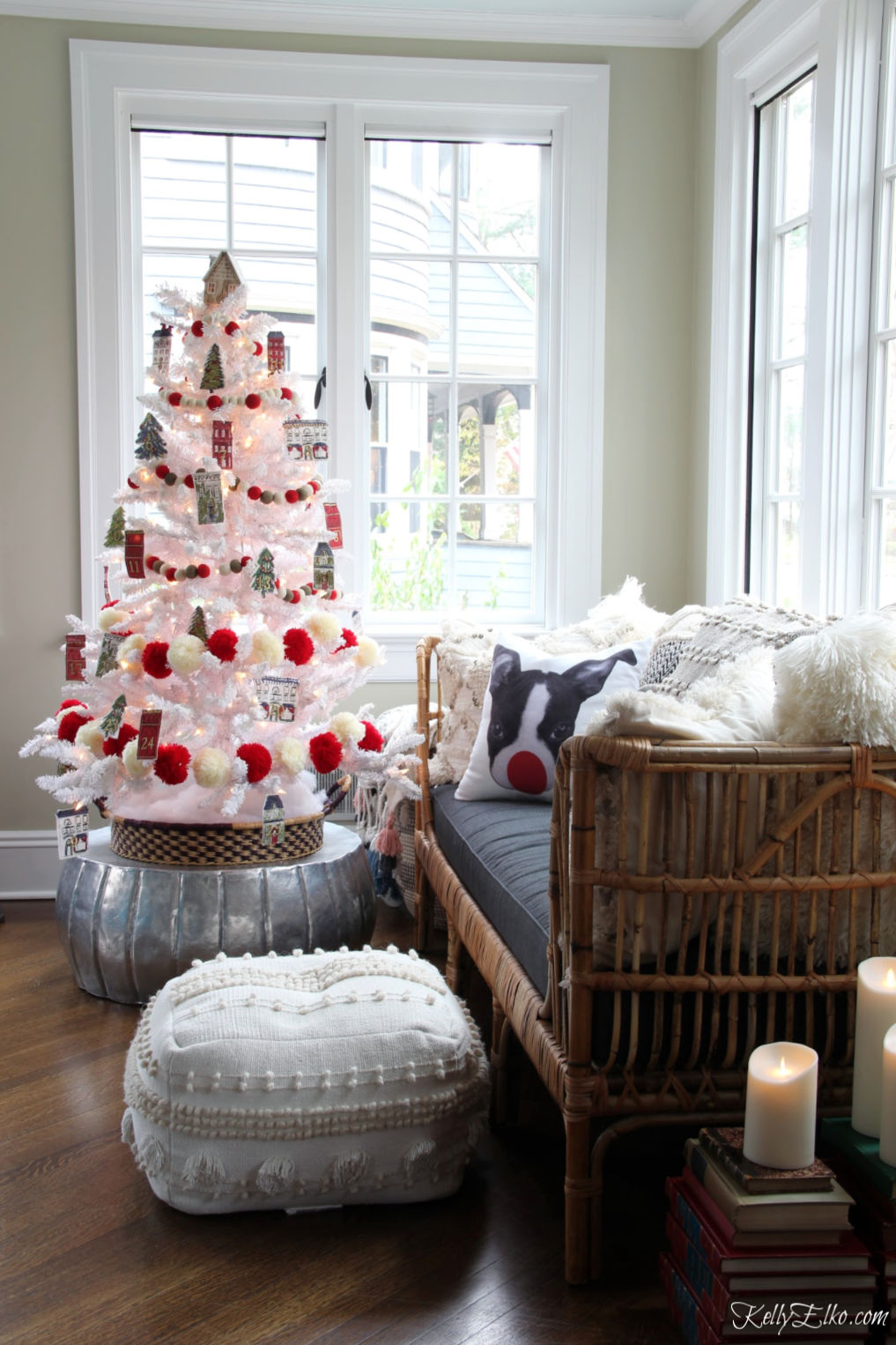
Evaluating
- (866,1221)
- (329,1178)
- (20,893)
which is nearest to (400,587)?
(20,893)

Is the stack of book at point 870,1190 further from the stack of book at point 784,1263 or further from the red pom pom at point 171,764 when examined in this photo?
the red pom pom at point 171,764

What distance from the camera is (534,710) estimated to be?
2.55 metres

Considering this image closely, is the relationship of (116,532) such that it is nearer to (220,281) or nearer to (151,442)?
(151,442)

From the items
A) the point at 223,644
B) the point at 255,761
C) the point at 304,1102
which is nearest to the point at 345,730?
the point at 255,761

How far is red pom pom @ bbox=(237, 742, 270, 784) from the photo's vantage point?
2.57m

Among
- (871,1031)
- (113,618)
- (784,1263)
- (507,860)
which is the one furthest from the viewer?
(113,618)

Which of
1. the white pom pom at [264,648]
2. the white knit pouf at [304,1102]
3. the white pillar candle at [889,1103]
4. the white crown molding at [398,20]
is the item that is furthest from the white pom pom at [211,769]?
the white crown molding at [398,20]

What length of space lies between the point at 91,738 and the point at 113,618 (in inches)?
10.7

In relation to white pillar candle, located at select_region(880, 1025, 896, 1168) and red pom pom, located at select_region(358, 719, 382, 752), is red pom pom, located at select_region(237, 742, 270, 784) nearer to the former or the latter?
red pom pom, located at select_region(358, 719, 382, 752)

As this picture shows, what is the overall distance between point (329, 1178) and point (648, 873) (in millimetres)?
667

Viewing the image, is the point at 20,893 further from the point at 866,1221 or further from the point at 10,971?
the point at 866,1221

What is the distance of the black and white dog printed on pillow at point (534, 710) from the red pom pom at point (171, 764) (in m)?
0.60

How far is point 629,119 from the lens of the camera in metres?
3.61

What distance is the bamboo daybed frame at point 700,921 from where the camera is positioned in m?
1.49
